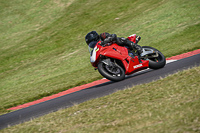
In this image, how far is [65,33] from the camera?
3088 cm

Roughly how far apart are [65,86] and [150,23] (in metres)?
14.3

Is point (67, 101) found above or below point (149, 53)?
below

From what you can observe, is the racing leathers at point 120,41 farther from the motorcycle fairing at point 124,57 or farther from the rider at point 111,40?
the motorcycle fairing at point 124,57

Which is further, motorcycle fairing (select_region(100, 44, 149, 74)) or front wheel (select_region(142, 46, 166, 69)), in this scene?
front wheel (select_region(142, 46, 166, 69))

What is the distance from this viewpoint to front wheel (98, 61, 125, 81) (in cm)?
848

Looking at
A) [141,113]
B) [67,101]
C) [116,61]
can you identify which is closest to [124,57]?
[116,61]

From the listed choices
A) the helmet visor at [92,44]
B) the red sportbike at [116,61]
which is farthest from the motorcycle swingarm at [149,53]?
the helmet visor at [92,44]

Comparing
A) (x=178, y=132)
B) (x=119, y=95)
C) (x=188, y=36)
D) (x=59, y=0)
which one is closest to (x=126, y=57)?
(x=119, y=95)

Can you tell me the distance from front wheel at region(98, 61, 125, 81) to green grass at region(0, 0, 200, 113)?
3.01m

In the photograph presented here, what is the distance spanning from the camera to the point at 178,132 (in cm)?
337

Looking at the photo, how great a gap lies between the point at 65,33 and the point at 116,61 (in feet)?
74.1

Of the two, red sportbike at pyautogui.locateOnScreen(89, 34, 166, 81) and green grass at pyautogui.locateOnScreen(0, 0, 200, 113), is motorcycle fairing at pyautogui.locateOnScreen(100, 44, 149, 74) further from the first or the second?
green grass at pyautogui.locateOnScreen(0, 0, 200, 113)

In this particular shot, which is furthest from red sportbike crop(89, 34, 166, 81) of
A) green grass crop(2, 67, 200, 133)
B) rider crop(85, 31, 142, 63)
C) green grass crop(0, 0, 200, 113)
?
green grass crop(0, 0, 200, 113)

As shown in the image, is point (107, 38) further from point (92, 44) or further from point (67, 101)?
point (67, 101)
